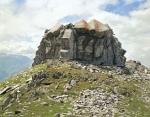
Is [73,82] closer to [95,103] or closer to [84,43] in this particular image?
[95,103]

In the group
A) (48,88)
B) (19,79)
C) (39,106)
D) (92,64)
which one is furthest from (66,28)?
(39,106)

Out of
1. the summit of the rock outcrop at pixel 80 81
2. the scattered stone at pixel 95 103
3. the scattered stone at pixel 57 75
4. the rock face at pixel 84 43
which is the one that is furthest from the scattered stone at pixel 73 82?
the rock face at pixel 84 43

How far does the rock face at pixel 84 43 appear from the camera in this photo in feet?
384

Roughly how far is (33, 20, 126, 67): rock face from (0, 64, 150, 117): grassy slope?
977 cm

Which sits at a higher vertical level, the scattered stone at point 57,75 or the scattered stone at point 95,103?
the scattered stone at point 57,75

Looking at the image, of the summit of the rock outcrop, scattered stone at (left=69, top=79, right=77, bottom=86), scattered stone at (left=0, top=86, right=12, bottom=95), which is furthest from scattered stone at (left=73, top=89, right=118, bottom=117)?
scattered stone at (left=0, top=86, right=12, bottom=95)

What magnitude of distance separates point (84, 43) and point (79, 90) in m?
31.5

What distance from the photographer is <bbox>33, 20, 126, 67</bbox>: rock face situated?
11694cm

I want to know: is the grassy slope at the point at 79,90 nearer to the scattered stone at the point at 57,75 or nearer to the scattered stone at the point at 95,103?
the scattered stone at the point at 57,75

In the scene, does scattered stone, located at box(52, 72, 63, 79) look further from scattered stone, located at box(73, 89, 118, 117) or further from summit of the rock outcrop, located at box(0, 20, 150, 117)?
scattered stone, located at box(73, 89, 118, 117)

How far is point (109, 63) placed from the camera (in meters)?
120

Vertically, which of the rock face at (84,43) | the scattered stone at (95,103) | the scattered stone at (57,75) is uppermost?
the rock face at (84,43)

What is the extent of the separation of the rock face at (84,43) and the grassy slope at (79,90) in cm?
977

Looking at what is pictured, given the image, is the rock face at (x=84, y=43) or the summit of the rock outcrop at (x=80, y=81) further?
the rock face at (x=84, y=43)
